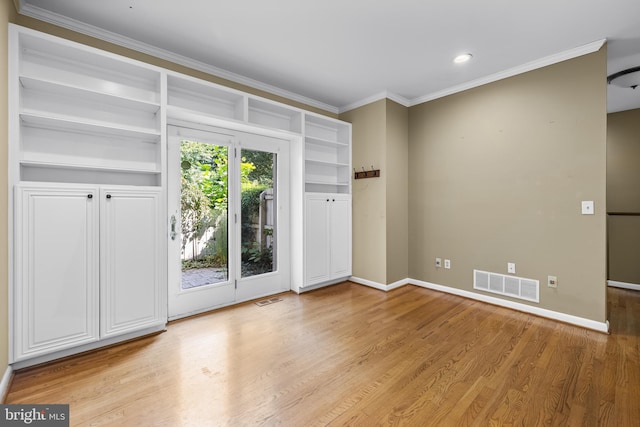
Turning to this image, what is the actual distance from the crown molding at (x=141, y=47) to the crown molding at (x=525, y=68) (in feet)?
6.14

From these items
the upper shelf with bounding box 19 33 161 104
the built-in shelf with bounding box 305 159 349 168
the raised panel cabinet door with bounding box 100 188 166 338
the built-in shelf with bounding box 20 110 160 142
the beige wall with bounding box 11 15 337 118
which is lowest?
the raised panel cabinet door with bounding box 100 188 166 338

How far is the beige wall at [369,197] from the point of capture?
4047 millimetres

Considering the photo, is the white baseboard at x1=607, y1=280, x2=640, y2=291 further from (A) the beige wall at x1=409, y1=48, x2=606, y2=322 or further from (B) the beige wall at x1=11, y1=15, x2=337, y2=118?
(B) the beige wall at x1=11, y1=15, x2=337, y2=118

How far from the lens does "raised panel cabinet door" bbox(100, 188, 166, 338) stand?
2393mm

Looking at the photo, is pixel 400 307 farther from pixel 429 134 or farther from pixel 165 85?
pixel 165 85

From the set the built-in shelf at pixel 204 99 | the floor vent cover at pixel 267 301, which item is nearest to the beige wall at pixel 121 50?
the built-in shelf at pixel 204 99

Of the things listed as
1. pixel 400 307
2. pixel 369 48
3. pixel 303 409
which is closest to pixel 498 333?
pixel 400 307

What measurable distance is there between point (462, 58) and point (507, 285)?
8.38 ft

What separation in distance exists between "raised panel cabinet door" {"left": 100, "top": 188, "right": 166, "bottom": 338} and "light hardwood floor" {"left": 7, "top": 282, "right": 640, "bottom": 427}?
8.9 inches

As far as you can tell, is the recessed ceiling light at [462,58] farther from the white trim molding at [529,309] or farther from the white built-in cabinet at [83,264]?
the white built-in cabinet at [83,264]

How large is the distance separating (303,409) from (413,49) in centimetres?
317

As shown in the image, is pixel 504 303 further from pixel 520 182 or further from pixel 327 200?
pixel 327 200

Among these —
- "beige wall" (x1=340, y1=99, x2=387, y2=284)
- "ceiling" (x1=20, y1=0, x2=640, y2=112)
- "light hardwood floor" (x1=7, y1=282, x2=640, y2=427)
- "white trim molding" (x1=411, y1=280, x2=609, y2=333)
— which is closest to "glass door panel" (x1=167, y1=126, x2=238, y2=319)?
"light hardwood floor" (x1=7, y1=282, x2=640, y2=427)

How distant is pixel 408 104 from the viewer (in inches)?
170
